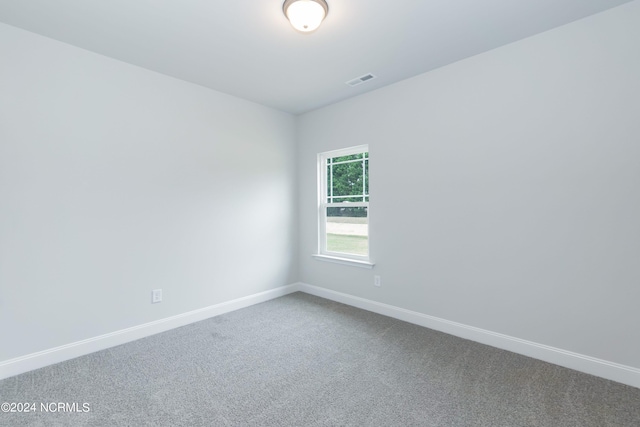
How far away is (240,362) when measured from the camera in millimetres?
2320

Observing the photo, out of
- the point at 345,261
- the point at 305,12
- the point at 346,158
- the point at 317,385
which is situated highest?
the point at 305,12

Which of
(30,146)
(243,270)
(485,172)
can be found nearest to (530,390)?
(485,172)

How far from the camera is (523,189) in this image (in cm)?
241

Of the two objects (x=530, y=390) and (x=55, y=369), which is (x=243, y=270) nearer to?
(x=55, y=369)

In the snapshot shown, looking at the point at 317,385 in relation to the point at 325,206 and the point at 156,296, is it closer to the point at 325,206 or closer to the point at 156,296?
the point at 156,296

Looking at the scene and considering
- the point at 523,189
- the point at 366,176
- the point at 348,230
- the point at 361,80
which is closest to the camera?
the point at 523,189

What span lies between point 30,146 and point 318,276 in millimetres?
3148

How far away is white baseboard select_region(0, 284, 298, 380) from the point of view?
2166mm

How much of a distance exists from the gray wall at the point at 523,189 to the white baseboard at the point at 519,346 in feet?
0.17

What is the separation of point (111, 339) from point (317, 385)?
1.91 metres

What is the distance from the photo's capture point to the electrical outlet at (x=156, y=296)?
2.87m

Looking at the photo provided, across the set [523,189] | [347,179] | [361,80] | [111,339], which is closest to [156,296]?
[111,339]

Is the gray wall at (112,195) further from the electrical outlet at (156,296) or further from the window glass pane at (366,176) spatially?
the window glass pane at (366,176)

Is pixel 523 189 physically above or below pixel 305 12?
below
